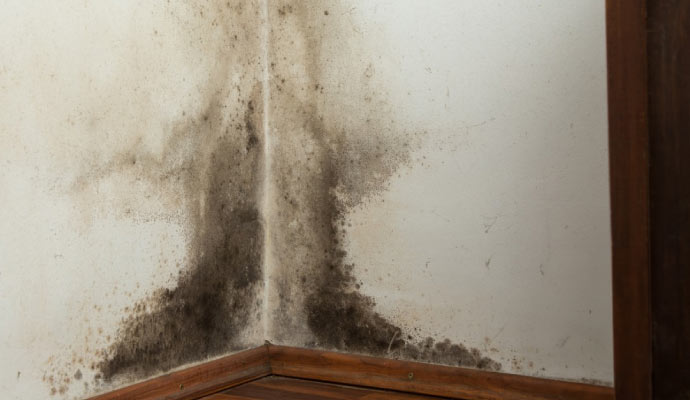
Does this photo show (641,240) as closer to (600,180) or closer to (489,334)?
(600,180)

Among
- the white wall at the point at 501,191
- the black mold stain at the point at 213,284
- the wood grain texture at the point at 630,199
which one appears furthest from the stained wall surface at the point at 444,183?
the wood grain texture at the point at 630,199

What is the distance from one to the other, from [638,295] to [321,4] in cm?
159

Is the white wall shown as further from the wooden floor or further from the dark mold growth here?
the dark mold growth

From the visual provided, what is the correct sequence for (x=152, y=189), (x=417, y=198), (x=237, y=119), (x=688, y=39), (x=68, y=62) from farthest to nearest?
1. (x=237, y=119)
2. (x=417, y=198)
3. (x=152, y=189)
4. (x=68, y=62)
5. (x=688, y=39)

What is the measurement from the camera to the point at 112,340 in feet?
7.14

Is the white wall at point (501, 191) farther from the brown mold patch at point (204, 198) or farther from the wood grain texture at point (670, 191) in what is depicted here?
the wood grain texture at point (670, 191)

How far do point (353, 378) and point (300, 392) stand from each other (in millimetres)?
197

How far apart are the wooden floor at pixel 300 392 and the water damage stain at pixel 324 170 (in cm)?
13

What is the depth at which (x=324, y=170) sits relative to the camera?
264 cm

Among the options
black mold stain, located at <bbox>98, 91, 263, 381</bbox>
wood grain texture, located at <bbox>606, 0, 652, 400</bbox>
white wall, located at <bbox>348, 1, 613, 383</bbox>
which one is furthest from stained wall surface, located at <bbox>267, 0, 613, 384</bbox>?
wood grain texture, located at <bbox>606, 0, 652, 400</bbox>

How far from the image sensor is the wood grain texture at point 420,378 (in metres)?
2.21

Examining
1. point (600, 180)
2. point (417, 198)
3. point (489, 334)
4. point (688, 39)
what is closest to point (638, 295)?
point (688, 39)

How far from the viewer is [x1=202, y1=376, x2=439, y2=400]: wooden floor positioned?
239 centimetres

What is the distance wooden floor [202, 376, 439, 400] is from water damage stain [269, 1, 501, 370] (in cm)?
13
